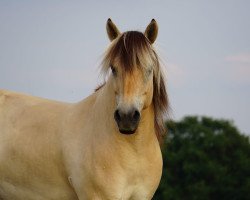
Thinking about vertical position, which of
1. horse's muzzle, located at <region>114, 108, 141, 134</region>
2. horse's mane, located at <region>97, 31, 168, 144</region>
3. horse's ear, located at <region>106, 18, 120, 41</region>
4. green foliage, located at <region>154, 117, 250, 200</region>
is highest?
horse's ear, located at <region>106, 18, 120, 41</region>

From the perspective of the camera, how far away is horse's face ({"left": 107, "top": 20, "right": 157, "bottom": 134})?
4988 mm

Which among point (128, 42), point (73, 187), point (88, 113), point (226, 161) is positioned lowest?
point (226, 161)

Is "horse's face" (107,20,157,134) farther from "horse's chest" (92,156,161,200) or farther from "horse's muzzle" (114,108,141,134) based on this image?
"horse's chest" (92,156,161,200)

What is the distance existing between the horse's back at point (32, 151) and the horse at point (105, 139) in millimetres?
11

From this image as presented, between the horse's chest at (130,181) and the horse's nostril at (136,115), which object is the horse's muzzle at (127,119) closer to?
the horse's nostril at (136,115)

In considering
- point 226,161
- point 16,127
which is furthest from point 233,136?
point 16,127

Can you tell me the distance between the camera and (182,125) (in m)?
30.6

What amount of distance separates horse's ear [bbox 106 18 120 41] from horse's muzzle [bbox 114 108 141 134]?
3.48 feet

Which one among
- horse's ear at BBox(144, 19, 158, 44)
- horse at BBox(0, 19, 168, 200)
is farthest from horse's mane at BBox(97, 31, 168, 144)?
horse's ear at BBox(144, 19, 158, 44)

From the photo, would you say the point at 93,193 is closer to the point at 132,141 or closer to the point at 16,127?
the point at 132,141

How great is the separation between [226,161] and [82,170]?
25623mm

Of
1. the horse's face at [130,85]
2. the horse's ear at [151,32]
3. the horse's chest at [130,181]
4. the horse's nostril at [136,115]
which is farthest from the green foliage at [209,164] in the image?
the horse's nostril at [136,115]

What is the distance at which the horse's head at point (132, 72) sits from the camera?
501 centimetres

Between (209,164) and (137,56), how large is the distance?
82.7ft
